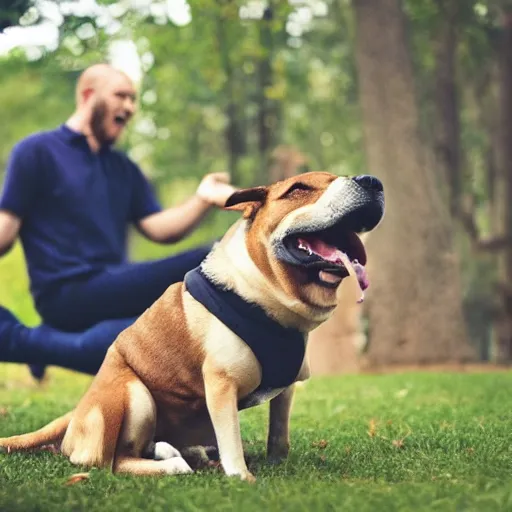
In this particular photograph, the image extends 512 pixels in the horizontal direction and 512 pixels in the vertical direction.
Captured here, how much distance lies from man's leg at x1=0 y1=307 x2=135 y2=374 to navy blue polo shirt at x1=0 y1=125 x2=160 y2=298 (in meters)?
0.29

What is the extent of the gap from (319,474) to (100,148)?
3437mm

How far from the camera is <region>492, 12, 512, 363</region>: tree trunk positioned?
16.6 m

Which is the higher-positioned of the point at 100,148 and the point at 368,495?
the point at 100,148

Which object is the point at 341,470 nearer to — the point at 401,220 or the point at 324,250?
the point at 324,250

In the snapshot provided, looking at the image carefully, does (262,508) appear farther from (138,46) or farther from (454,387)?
(138,46)

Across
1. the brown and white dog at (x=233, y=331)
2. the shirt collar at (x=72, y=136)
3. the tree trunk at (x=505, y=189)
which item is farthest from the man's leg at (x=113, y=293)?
the tree trunk at (x=505, y=189)

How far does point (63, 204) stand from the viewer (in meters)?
6.16

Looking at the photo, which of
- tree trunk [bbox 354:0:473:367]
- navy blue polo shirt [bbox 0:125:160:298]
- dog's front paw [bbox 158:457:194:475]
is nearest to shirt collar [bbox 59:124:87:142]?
→ navy blue polo shirt [bbox 0:125:160:298]

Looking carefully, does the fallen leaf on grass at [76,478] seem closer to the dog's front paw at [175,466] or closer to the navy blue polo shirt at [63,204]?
the dog's front paw at [175,466]

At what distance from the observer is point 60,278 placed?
6008 mm

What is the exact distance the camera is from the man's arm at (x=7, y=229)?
5.87 m

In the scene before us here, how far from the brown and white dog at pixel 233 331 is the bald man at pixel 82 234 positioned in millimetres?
1703

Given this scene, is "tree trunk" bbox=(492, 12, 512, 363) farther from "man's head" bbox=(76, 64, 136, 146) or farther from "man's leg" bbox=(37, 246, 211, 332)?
"man's leg" bbox=(37, 246, 211, 332)

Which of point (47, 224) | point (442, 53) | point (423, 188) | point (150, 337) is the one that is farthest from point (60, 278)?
point (442, 53)
